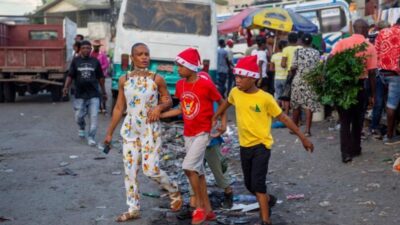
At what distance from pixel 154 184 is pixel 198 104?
2142 mm

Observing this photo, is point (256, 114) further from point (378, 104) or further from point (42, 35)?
point (42, 35)

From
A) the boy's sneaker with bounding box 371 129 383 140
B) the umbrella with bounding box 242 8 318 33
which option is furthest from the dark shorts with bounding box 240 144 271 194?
the umbrella with bounding box 242 8 318 33

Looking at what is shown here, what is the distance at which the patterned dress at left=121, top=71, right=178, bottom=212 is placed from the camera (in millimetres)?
6074

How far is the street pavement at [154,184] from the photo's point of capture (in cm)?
624

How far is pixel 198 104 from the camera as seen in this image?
5.93m

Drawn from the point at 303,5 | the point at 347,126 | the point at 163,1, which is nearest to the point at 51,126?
the point at 163,1

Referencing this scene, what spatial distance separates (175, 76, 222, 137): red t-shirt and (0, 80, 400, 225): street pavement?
91 cm

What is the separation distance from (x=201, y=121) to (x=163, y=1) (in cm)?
900

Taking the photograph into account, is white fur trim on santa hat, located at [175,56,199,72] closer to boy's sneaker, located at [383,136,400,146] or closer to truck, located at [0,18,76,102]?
boy's sneaker, located at [383,136,400,146]

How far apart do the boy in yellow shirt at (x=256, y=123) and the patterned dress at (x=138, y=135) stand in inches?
35.3

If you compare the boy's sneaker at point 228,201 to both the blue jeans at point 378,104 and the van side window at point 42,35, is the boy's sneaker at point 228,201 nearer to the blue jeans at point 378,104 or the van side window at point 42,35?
the blue jeans at point 378,104

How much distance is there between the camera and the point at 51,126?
43.9 ft

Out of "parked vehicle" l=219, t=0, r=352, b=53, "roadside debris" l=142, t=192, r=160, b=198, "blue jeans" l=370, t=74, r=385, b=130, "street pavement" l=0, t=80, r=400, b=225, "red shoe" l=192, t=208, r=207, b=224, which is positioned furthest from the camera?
"parked vehicle" l=219, t=0, r=352, b=53

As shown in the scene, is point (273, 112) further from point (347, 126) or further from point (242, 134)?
point (347, 126)
